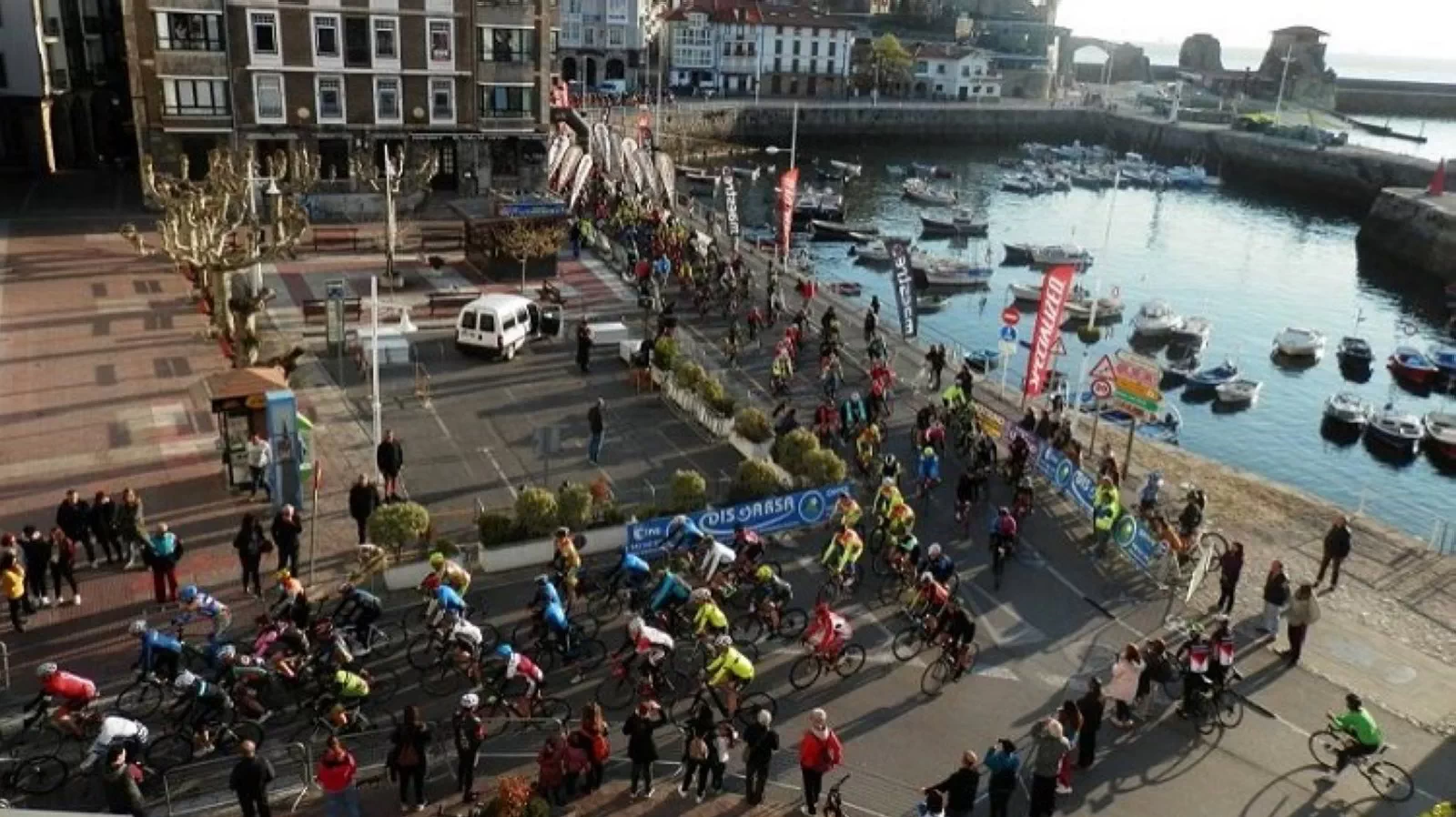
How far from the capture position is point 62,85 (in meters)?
66.8

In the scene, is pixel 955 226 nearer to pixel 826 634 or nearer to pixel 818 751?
pixel 826 634

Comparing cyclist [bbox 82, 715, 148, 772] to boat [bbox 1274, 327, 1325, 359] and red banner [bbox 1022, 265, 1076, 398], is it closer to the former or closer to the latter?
red banner [bbox 1022, 265, 1076, 398]

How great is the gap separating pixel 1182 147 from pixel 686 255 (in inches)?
4265

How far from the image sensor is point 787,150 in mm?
121312

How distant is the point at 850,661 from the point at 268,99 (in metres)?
50.4

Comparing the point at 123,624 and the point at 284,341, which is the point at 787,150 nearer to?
the point at 284,341

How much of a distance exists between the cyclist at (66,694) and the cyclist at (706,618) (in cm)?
903

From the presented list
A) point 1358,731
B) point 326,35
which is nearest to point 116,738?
point 1358,731

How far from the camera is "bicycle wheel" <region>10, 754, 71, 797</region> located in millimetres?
15914

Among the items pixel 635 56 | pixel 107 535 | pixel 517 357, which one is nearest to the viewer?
pixel 107 535

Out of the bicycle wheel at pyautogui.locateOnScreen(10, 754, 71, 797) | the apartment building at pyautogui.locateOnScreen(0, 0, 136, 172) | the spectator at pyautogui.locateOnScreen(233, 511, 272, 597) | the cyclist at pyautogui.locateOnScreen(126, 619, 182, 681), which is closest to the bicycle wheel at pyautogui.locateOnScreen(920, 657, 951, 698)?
the cyclist at pyautogui.locateOnScreen(126, 619, 182, 681)

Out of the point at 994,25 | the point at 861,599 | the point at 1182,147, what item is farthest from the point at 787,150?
the point at 861,599

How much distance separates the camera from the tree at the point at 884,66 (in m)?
147

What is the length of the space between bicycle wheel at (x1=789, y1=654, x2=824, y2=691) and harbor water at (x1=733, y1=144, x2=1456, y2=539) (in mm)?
19422
